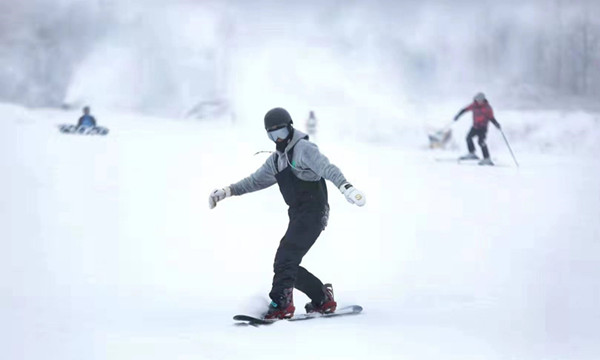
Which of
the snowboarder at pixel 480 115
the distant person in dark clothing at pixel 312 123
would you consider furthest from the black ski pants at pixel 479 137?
the distant person in dark clothing at pixel 312 123

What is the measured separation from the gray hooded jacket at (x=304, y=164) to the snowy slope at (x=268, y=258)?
646 mm

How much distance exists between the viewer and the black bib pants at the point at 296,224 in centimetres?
333

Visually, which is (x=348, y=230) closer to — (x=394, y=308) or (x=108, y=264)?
(x=108, y=264)

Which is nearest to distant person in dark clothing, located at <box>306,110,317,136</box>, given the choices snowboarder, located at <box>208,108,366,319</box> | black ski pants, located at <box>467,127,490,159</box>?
black ski pants, located at <box>467,127,490,159</box>

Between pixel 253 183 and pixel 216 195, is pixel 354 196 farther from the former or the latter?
pixel 216 195

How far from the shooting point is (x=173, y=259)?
5.37 m

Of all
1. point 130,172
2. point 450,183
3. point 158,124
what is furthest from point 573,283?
point 158,124

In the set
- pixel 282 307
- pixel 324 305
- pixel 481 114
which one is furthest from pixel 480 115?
pixel 282 307

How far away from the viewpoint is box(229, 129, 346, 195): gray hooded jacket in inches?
126

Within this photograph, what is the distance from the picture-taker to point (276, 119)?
10.7 ft

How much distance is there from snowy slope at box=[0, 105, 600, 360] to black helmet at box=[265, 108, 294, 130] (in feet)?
2.95

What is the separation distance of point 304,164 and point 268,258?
230 centimetres

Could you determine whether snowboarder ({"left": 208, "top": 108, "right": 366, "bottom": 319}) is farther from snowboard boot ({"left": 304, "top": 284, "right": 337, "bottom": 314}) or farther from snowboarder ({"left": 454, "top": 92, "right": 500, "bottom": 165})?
snowboarder ({"left": 454, "top": 92, "right": 500, "bottom": 165})

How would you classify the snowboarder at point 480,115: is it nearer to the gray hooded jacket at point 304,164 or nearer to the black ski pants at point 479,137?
the black ski pants at point 479,137
